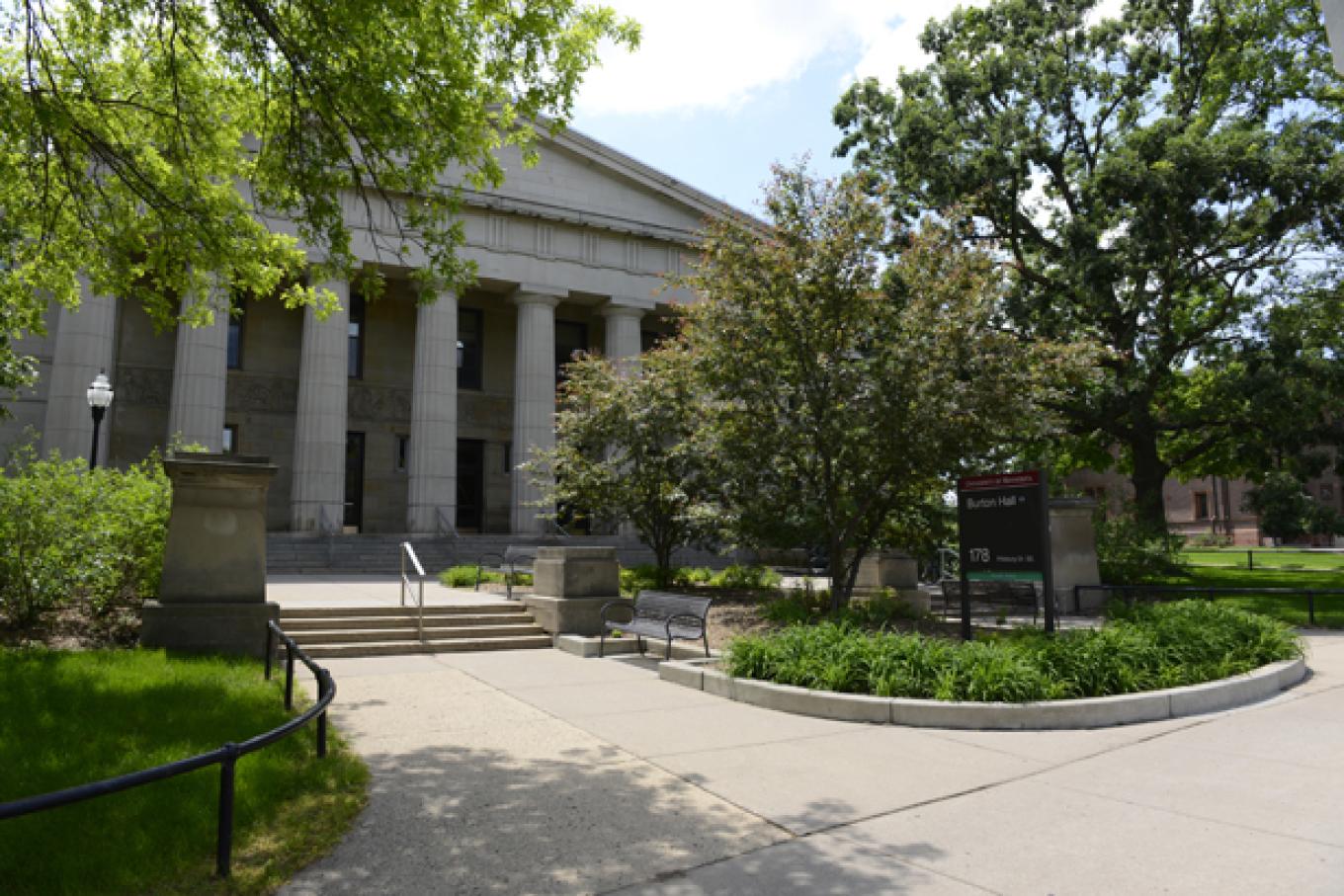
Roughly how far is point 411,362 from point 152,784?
98.2 ft

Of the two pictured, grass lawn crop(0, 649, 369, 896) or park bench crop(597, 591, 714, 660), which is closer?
grass lawn crop(0, 649, 369, 896)

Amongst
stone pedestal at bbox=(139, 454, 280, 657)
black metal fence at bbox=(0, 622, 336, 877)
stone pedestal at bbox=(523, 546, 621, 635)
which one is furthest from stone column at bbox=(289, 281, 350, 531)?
black metal fence at bbox=(0, 622, 336, 877)

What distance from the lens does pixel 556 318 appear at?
119 feet

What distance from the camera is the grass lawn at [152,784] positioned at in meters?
4.04

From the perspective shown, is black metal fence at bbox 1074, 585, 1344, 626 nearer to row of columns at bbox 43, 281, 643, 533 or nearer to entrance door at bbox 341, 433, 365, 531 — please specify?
row of columns at bbox 43, 281, 643, 533

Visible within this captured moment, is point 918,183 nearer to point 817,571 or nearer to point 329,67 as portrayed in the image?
point 817,571

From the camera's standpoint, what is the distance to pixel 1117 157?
1916 centimetres

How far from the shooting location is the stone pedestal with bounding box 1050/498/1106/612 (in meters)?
16.1

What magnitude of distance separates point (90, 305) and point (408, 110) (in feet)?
67.1

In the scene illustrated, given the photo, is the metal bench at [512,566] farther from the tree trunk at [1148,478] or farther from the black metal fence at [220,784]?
the tree trunk at [1148,478]

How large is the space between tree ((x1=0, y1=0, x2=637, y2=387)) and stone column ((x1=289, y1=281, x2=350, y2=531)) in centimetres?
1466

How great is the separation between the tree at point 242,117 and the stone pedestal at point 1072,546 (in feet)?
37.7

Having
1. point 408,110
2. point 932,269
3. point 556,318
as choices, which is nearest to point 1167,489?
point 556,318

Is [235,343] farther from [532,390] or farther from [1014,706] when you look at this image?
[1014,706]
